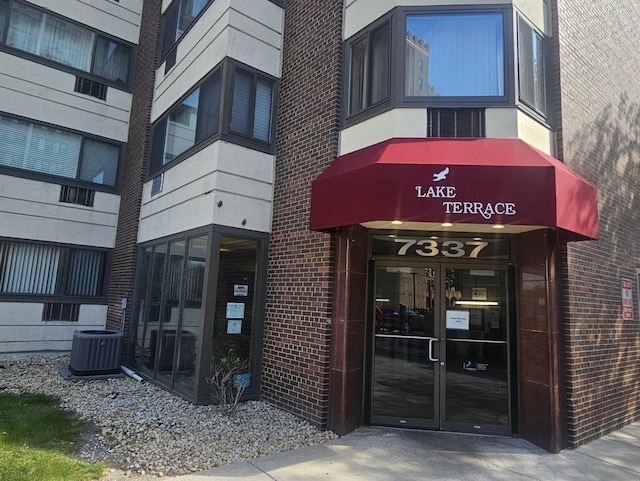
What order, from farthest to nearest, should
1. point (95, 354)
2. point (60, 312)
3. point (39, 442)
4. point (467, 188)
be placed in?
point (60, 312) < point (95, 354) < point (39, 442) < point (467, 188)

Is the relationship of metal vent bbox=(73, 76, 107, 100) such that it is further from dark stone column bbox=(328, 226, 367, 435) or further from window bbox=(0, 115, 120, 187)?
dark stone column bbox=(328, 226, 367, 435)

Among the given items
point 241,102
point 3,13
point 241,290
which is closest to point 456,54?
point 241,102

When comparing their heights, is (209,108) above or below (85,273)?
above

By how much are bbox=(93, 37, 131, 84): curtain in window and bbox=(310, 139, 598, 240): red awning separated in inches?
429

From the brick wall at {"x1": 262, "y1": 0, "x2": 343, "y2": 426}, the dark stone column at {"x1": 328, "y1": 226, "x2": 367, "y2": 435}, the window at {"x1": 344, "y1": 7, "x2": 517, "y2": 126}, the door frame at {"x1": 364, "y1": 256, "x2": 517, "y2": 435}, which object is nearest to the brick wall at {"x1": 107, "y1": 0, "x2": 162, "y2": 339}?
the brick wall at {"x1": 262, "y1": 0, "x2": 343, "y2": 426}

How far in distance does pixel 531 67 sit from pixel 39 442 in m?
8.20

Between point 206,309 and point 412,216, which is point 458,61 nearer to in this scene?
point 412,216

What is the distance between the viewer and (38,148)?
38.8 feet

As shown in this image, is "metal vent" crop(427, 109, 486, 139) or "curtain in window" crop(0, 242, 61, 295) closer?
"metal vent" crop(427, 109, 486, 139)

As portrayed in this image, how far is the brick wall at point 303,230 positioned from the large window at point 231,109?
34 centimetres

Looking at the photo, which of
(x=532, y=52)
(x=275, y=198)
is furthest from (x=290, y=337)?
(x=532, y=52)

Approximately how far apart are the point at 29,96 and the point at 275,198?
8.49 m

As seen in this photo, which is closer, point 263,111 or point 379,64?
point 379,64

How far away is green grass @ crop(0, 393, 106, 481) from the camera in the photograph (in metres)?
4.31
